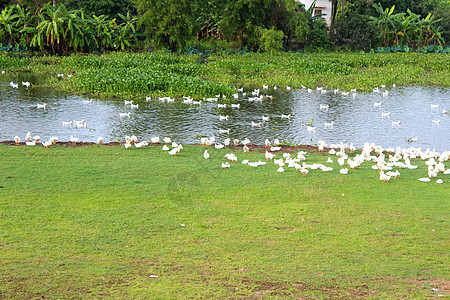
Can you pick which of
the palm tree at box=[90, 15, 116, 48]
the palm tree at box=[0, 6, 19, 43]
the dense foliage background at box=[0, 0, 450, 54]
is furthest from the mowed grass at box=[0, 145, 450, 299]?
the palm tree at box=[0, 6, 19, 43]

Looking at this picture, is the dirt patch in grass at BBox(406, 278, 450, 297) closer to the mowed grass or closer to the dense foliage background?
the mowed grass

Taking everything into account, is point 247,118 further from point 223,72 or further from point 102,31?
point 102,31

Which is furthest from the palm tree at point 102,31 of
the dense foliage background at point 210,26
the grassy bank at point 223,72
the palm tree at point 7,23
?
the palm tree at point 7,23

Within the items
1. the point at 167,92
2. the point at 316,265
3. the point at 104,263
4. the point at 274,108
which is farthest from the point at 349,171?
the point at 167,92

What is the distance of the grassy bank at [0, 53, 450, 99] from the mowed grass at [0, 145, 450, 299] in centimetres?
1111

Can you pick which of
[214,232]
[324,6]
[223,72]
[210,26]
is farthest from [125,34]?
[214,232]

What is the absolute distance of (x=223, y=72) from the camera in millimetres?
25156

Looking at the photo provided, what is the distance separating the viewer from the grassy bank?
1969cm

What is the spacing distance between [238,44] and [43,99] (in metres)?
19.7

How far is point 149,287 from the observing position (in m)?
4.53

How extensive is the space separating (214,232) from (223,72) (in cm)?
1980

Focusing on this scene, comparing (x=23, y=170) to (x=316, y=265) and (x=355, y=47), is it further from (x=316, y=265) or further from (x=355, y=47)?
(x=355, y=47)

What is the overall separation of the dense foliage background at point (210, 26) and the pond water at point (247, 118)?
39.0 ft

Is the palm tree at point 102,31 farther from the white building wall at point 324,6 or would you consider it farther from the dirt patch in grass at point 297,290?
the dirt patch in grass at point 297,290
